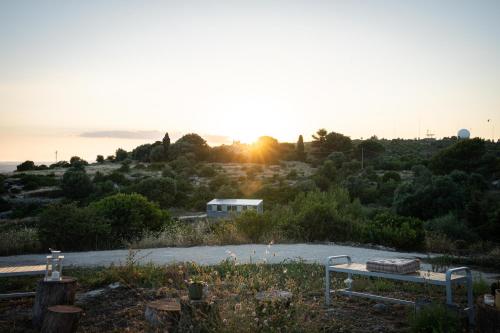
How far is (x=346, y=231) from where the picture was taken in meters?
13.2

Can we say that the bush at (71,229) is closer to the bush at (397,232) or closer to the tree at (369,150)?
the bush at (397,232)

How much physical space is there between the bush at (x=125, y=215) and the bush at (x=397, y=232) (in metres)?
6.14

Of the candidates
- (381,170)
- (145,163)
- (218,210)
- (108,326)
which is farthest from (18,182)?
(108,326)

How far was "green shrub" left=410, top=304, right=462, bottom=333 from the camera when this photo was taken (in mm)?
4730

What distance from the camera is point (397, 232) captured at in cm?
1212

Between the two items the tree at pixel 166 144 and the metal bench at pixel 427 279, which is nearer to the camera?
the metal bench at pixel 427 279

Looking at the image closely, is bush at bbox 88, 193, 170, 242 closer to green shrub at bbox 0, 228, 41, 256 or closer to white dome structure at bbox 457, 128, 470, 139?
green shrub at bbox 0, 228, 41, 256

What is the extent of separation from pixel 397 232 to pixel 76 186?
30.3 m

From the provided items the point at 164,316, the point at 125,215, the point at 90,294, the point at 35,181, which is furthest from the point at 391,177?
the point at 164,316

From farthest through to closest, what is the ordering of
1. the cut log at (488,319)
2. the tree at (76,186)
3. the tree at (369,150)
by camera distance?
the tree at (369,150) → the tree at (76,186) → the cut log at (488,319)

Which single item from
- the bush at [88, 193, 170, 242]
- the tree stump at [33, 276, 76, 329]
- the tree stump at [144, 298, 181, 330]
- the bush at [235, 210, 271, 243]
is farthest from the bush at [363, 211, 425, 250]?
the tree stump at [33, 276, 76, 329]

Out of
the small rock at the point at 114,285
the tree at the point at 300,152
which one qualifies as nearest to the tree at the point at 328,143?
the tree at the point at 300,152

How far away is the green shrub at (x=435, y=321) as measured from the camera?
15.5ft

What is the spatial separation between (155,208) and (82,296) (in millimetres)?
7417
